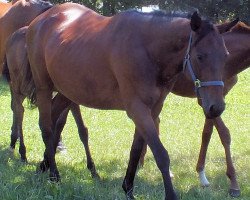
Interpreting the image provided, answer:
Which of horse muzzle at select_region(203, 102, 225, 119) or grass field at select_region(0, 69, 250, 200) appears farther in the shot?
grass field at select_region(0, 69, 250, 200)

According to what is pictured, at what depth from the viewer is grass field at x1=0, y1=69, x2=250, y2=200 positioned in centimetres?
466

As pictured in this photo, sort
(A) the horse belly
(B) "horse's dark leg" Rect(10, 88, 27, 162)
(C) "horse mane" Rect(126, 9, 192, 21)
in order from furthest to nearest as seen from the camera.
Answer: (B) "horse's dark leg" Rect(10, 88, 27, 162), (A) the horse belly, (C) "horse mane" Rect(126, 9, 192, 21)

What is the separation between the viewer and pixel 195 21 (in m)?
3.88

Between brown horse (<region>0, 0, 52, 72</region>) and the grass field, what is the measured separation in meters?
1.65

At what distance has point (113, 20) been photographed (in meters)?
4.68

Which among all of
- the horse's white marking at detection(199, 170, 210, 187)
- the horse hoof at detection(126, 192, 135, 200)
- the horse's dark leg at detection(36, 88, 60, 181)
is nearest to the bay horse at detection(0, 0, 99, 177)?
the horse's dark leg at detection(36, 88, 60, 181)

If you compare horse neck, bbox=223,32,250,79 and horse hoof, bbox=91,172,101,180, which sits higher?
horse neck, bbox=223,32,250,79

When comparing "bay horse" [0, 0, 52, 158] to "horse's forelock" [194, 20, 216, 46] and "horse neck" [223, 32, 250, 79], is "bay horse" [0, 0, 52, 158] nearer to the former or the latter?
"horse neck" [223, 32, 250, 79]

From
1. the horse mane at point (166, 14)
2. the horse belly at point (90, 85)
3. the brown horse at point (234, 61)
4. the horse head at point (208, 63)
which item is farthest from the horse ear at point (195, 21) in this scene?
the brown horse at point (234, 61)

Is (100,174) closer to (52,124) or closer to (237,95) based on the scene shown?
(52,124)

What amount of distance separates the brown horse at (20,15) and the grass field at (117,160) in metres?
1.65

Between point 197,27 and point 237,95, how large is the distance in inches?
327

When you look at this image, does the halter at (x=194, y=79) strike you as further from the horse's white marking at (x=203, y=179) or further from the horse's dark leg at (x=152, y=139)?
the horse's white marking at (x=203, y=179)

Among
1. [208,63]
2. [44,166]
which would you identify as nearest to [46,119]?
[44,166]
